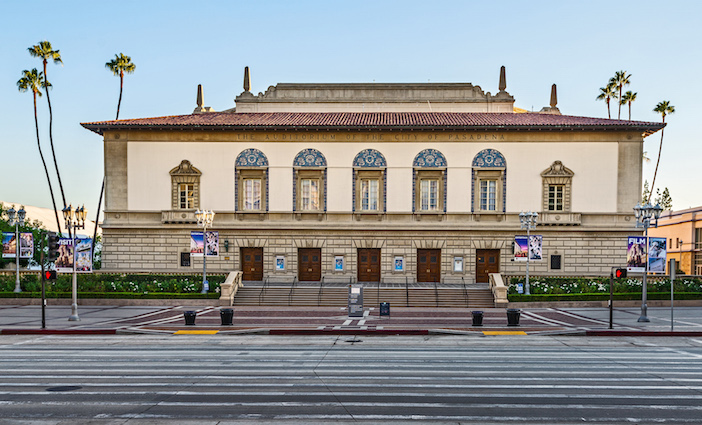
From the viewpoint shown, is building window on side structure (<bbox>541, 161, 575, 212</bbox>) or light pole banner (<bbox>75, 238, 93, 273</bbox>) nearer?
light pole banner (<bbox>75, 238, 93, 273</bbox>)

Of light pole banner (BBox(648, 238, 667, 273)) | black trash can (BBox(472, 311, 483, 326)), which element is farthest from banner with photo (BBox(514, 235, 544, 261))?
black trash can (BBox(472, 311, 483, 326))

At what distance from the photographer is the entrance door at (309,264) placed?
136ft

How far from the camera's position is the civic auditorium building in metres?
40.4

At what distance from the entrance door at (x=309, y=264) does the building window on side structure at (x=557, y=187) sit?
18.1 m

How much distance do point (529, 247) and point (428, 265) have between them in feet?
26.8

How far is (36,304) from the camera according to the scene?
34375mm

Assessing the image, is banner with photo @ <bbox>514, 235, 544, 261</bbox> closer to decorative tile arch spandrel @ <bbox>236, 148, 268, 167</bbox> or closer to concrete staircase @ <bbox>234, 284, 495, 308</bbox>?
concrete staircase @ <bbox>234, 284, 495, 308</bbox>

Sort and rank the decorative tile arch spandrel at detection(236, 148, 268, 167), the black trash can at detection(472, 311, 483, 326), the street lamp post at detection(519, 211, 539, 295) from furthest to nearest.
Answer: the decorative tile arch spandrel at detection(236, 148, 268, 167)
the street lamp post at detection(519, 211, 539, 295)
the black trash can at detection(472, 311, 483, 326)

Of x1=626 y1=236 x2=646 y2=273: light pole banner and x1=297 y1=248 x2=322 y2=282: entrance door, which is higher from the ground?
x1=626 y1=236 x2=646 y2=273: light pole banner

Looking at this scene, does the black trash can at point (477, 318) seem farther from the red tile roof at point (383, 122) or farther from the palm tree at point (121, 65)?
the palm tree at point (121, 65)

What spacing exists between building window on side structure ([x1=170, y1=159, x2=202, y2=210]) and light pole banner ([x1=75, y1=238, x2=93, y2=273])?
12.8m

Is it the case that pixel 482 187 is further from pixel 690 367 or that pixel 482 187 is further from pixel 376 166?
pixel 690 367

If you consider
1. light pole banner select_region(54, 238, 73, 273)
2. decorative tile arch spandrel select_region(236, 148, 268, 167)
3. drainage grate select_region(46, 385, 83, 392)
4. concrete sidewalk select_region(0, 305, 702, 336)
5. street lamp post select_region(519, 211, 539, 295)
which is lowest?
concrete sidewalk select_region(0, 305, 702, 336)

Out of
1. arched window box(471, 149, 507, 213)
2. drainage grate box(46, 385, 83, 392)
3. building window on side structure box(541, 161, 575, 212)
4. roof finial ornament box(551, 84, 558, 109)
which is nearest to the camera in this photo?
drainage grate box(46, 385, 83, 392)
